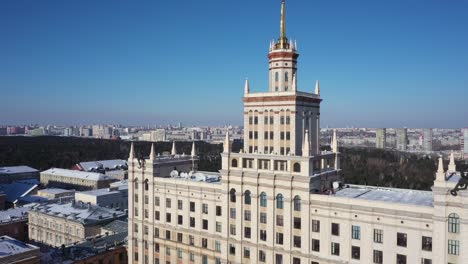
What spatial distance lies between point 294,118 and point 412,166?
140m

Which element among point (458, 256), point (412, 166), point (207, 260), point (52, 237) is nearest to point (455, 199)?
point (458, 256)

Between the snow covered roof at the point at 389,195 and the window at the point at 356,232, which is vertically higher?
Result: the snow covered roof at the point at 389,195

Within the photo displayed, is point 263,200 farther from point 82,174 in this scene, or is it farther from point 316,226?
point 82,174

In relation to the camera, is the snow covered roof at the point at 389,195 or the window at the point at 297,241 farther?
the window at the point at 297,241

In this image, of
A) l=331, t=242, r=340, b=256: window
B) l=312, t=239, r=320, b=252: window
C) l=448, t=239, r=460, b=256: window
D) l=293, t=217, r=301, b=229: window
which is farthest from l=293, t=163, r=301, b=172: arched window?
l=448, t=239, r=460, b=256: window

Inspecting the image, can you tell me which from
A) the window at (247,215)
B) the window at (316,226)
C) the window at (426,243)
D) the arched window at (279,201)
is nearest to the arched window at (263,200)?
the arched window at (279,201)

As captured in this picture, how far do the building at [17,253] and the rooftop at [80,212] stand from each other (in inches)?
999

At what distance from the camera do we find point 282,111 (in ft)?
181

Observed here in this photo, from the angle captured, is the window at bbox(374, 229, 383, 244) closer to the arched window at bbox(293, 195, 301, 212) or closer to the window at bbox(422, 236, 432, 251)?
the window at bbox(422, 236, 432, 251)

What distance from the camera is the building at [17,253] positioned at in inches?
2069

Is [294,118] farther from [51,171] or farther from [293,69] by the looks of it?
[51,171]

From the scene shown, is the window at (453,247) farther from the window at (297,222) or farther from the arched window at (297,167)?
the arched window at (297,167)

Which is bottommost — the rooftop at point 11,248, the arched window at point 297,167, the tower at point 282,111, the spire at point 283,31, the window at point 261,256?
the window at point 261,256

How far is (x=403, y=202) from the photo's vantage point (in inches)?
1848
